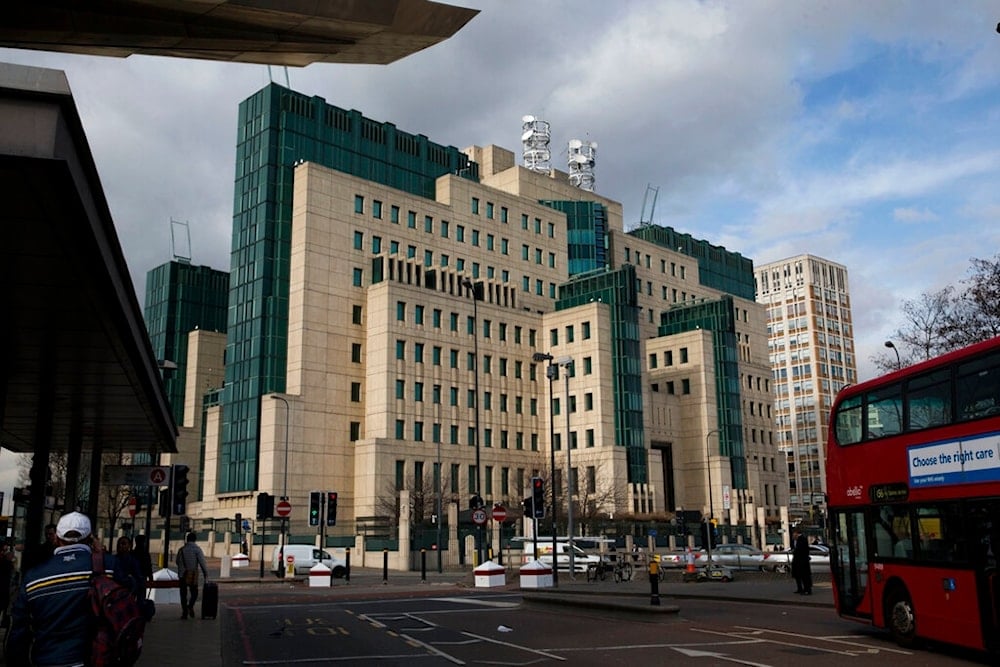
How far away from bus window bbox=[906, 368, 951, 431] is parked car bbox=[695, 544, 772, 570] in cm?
3176

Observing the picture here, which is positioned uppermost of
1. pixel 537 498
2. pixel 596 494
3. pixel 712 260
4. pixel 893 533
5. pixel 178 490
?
pixel 712 260

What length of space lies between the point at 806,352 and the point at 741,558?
120770 mm

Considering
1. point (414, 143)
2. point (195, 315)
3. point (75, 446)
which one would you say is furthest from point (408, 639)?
point (195, 315)

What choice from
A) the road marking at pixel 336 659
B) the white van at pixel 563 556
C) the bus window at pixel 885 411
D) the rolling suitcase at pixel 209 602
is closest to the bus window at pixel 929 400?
the bus window at pixel 885 411

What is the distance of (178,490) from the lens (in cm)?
2481

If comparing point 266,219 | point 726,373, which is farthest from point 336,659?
point 726,373

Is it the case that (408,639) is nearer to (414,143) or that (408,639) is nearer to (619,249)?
(414,143)

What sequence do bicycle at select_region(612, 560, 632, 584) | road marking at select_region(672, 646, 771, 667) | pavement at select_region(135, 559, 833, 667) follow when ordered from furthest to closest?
bicycle at select_region(612, 560, 632, 584), pavement at select_region(135, 559, 833, 667), road marking at select_region(672, 646, 771, 667)

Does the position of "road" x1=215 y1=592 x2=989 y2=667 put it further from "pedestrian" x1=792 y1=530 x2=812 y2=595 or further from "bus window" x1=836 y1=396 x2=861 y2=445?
"bus window" x1=836 y1=396 x2=861 y2=445

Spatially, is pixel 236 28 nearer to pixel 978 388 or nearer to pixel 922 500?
pixel 978 388

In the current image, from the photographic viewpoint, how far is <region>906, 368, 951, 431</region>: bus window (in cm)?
1399

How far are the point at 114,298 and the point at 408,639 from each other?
903 centimetres

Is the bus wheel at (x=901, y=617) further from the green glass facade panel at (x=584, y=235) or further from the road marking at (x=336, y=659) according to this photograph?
the green glass facade panel at (x=584, y=235)

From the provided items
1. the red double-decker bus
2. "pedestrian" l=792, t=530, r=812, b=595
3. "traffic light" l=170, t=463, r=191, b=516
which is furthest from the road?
"traffic light" l=170, t=463, r=191, b=516
